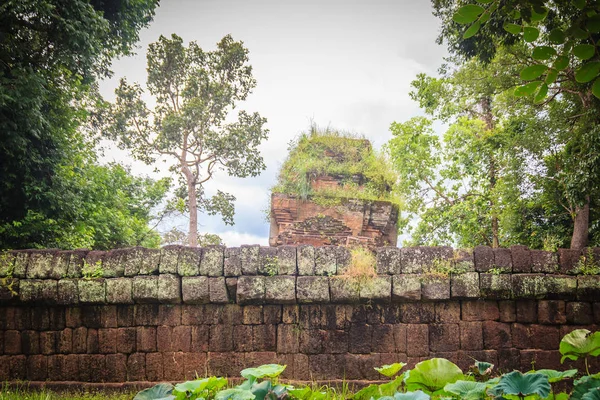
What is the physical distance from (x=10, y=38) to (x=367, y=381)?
9973mm

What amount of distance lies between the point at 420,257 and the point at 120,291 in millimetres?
4894

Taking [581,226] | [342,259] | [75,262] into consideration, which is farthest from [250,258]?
[581,226]

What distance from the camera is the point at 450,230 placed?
51.2 feet

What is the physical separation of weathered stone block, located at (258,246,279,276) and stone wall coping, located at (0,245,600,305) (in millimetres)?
16

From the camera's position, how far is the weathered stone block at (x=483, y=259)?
6.32 meters

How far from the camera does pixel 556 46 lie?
795 centimetres

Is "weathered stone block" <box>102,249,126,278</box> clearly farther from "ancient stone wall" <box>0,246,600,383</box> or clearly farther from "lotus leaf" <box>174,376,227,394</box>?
"lotus leaf" <box>174,376,227,394</box>

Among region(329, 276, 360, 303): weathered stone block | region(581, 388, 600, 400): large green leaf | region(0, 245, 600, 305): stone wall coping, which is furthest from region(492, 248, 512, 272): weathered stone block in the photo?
region(581, 388, 600, 400): large green leaf

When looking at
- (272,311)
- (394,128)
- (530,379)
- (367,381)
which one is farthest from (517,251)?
(394,128)

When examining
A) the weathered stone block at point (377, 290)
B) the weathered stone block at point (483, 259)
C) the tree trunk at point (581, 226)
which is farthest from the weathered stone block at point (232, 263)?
the tree trunk at point (581, 226)

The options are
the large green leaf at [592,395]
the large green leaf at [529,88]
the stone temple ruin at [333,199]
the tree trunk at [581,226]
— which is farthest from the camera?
the tree trunk at [581,226]

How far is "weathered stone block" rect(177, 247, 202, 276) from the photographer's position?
20.9ft

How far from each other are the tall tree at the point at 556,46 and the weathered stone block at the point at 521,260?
2.50 m

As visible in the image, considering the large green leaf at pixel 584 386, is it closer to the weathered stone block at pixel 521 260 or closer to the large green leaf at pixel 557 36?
the large green leaf at pixel 557 36
